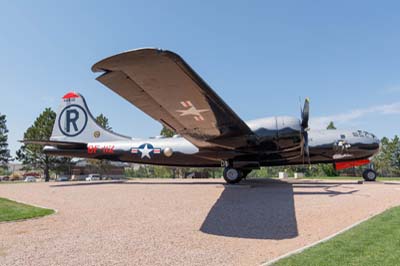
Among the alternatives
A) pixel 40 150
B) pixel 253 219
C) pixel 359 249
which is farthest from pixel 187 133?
pixel 40 150

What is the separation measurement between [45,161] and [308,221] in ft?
181

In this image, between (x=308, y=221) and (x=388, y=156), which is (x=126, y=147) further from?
(x=388, y=156)

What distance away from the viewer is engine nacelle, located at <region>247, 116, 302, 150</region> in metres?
16.1

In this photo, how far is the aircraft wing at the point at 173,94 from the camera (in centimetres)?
692

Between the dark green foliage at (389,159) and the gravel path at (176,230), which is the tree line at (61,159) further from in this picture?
the gravel path at (176,230)

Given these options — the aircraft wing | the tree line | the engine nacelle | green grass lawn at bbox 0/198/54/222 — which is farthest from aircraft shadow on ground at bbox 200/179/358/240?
the tree line

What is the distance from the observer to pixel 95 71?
7.15 m

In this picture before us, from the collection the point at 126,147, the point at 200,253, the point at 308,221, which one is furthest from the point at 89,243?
the point at 126,147

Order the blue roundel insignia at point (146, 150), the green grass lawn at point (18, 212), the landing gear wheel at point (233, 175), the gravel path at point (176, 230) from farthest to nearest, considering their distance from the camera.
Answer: the blue roundel insignia at point (146, 150) < the landing gear wheel at point (233, 175) < the green grass lawn at point (18, 212) < the gravel path at point (176, 230)

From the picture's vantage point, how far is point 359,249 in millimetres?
5133

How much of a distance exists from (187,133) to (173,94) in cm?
549

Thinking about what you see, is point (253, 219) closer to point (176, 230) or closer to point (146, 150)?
point (176, 230)

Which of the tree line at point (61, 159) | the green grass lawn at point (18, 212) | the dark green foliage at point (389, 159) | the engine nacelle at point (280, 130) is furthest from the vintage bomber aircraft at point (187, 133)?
the dark green foliage at point (389, 159)

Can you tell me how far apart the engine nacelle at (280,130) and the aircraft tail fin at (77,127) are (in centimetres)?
1114
